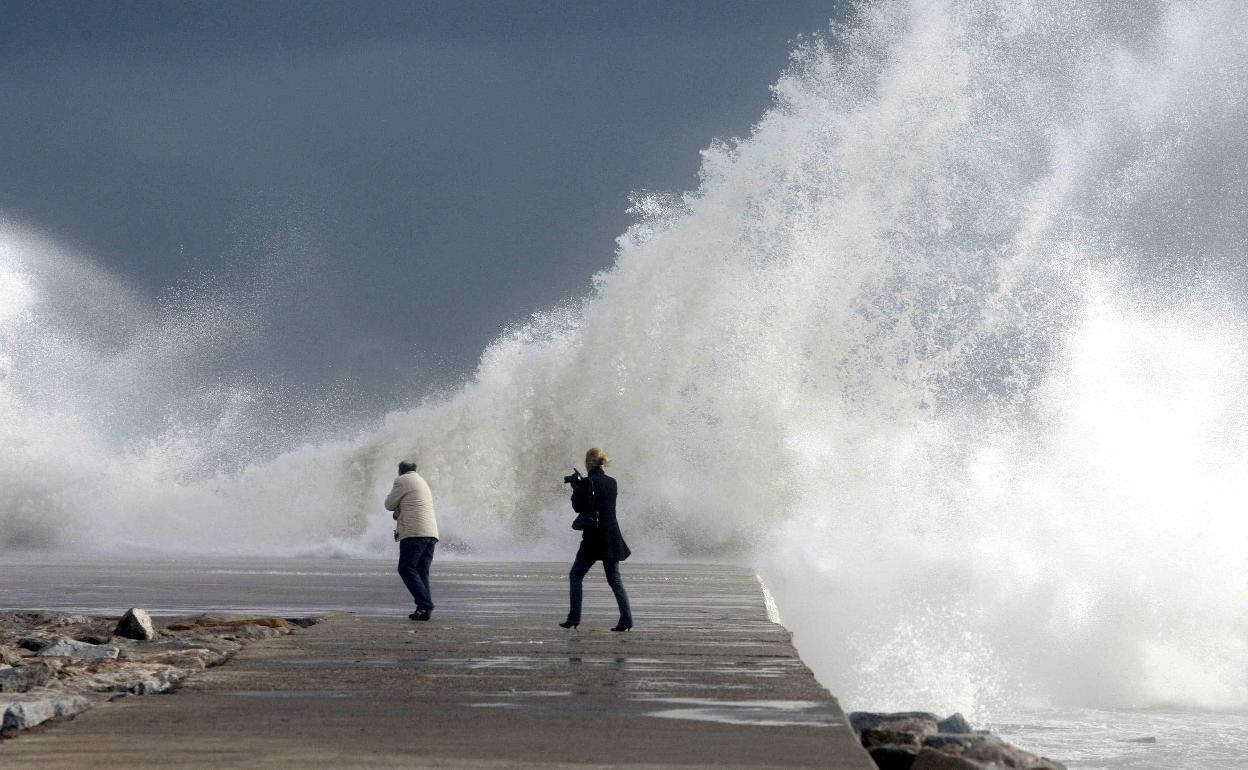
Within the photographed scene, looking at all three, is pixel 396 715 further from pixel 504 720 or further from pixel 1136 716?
pixel 1136 716

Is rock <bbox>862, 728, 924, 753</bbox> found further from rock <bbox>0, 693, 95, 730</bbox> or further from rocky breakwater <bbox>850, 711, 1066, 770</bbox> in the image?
rock <bbox>0, 693, 95, 730</bbox>

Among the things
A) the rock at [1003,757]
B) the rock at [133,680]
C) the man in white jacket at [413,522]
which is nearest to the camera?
the rock at [1003,757]

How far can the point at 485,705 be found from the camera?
363 inches

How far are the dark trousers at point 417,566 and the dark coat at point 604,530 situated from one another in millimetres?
1857

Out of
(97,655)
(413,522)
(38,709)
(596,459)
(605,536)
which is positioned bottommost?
(38,709)

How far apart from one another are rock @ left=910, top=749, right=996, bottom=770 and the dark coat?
6.76 m

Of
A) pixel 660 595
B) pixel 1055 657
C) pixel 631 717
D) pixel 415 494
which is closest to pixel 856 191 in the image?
pixel 1055 657

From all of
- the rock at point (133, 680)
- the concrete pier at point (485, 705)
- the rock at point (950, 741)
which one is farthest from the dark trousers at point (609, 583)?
the rock at point (950, 741)

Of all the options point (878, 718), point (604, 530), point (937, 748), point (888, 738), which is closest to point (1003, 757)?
point (937, 748)

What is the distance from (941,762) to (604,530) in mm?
7157

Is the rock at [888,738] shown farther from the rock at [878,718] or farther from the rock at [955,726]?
the rock at [878,718]

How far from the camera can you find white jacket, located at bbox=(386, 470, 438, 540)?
16.4 m

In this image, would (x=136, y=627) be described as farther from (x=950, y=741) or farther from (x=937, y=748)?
(x=937, y=748)

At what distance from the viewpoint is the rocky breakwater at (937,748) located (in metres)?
8.06
